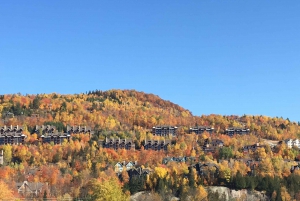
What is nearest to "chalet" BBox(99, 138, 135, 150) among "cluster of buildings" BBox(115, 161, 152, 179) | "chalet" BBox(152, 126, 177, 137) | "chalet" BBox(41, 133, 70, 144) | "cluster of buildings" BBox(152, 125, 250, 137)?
"chalet" BBox(41, 133, 70, 144)

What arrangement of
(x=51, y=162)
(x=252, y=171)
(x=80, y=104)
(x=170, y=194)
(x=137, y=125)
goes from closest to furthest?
(x=170, y=194) < (x=252, y=171) < (x=51, y=162) < (x=137, y=125) < (x=80, y=104)

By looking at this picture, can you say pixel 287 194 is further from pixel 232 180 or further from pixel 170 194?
pixel 170 194

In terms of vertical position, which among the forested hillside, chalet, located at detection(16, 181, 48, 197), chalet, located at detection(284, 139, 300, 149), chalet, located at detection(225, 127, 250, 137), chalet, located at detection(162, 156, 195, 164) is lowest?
chalet, located at detection(16, 181, 48, 197)

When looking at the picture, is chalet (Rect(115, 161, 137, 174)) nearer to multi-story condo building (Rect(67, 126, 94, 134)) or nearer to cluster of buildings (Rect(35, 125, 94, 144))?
cluster of buildings (Rect(35, 125, 94, 144))

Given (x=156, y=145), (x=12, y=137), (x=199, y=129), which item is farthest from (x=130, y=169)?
(x=199, y=129)

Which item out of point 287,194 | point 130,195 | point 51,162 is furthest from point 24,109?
point 287,194

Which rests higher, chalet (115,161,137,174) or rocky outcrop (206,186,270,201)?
chalet (115,161,137,174)
